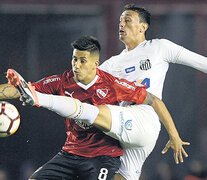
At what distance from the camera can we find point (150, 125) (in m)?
4.54

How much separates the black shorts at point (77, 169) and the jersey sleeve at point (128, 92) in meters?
0.52

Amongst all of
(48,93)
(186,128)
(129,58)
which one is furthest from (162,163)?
(48,93)

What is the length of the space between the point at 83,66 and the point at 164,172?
3570mm

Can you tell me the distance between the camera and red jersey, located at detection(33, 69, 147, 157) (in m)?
4.28

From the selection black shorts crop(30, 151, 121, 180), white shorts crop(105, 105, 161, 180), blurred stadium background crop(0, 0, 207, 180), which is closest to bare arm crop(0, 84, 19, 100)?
black shorts crop(30, 151, 121, 180)

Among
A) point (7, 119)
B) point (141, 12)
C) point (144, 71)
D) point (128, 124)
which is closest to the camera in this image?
point (7, 119)

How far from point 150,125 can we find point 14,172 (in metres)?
3.58

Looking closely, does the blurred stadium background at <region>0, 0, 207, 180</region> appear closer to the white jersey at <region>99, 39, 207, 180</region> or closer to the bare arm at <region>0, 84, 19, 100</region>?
the white jersey at <region>99, 39, 207, 180</region>

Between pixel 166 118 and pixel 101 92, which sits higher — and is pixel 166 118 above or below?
Result: below

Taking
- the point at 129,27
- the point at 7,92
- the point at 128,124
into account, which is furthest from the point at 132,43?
the point at 7,92

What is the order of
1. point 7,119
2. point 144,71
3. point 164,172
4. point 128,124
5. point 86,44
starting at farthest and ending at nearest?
point 164,172 → point 144,71 → point 128,124 → point 86,44 → point 7,119

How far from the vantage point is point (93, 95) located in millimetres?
4348

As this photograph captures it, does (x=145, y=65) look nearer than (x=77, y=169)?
No

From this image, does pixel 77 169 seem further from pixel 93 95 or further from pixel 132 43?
pixel 132 43
